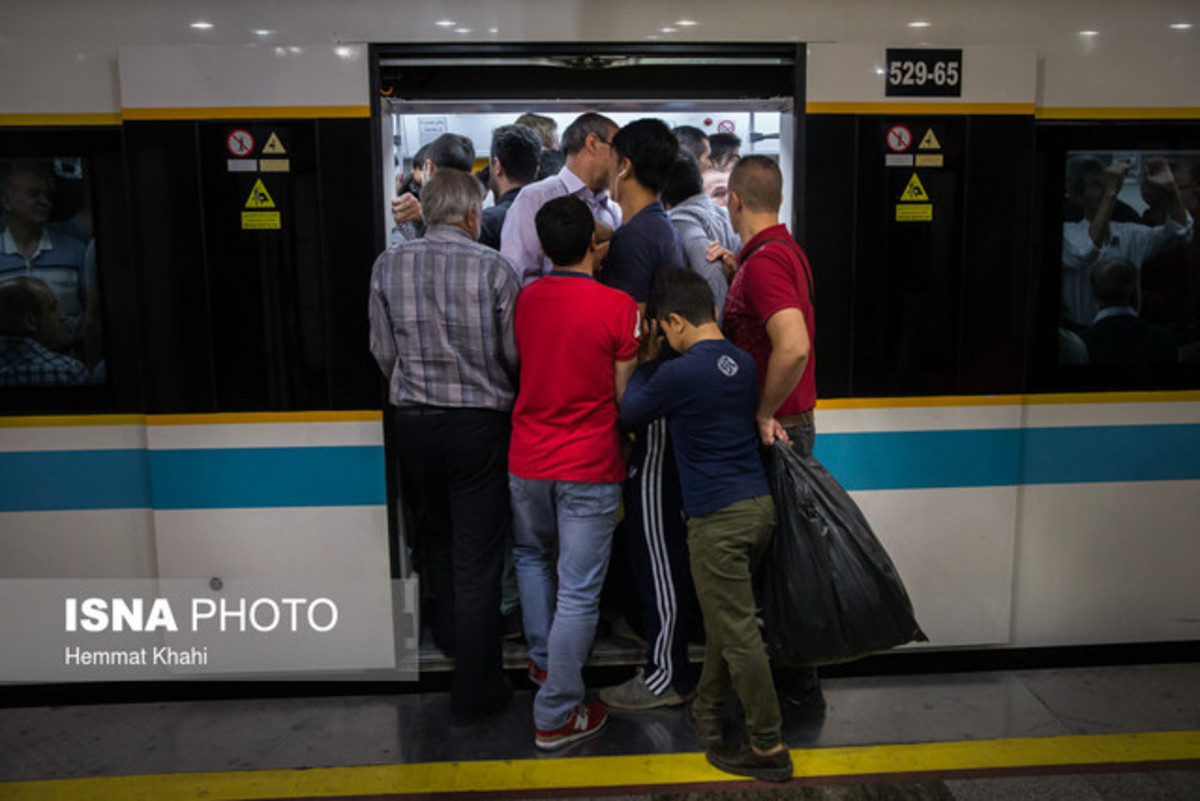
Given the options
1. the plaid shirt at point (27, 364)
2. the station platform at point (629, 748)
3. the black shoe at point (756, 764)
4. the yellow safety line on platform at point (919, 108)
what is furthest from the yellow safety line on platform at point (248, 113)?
the black shoe at point (756, 764)

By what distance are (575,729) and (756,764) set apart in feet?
2.11

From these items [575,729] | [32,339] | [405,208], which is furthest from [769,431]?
[32,339]

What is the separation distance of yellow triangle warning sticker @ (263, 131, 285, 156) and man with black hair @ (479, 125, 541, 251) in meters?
0.99

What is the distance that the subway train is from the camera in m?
3.55

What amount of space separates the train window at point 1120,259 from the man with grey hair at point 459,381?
6.87 feet

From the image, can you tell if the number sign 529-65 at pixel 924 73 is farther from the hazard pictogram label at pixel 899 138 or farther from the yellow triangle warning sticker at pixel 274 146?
the yellow triangle warning sticker at pixel 274 146

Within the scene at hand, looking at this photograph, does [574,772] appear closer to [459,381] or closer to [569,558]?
[569,558]

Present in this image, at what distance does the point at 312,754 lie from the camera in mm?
3441

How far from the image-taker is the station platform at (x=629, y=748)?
3.20 metres

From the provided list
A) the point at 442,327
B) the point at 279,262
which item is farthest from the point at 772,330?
the point at 279,262

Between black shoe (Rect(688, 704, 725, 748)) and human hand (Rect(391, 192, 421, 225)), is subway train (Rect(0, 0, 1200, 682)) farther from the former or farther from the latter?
black shoe (Rect(688, 704, 725, 748))

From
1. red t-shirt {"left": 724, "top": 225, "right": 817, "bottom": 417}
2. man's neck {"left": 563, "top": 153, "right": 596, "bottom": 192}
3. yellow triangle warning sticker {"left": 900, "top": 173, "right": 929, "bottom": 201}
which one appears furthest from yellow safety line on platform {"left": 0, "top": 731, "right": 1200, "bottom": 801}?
man's neck {"left": 563, "top": 153, "right": 596, "bottom": 192}

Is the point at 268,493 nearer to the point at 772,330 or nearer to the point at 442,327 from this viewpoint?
the point at 442,327

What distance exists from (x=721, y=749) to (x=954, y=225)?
6.85 feet
